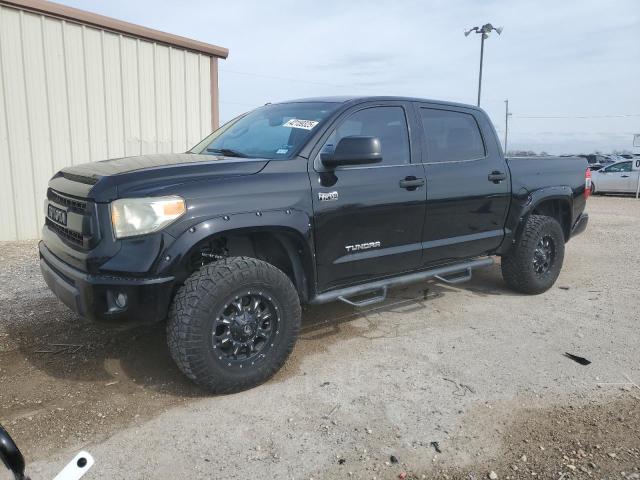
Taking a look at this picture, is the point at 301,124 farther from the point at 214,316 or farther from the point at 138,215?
the point at 214,316

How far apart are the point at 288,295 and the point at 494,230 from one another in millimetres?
2500

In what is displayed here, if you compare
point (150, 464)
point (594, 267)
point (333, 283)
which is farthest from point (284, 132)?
point (594, 267)

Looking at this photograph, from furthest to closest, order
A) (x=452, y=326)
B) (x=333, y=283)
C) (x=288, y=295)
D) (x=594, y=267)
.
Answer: (x=594, y=267) < (x=452, y=326) < (x=333, y=283) < (x=288, y=295)

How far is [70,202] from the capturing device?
330 centimetres

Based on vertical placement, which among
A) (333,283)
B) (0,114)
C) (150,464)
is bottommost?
(150,464)

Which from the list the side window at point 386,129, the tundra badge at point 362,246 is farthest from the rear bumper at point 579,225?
the tundra badge at point 362,246

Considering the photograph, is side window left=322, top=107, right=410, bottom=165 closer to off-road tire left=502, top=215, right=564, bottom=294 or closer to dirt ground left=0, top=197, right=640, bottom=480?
dirt ground left=0, top=197, right=640, bottom=480

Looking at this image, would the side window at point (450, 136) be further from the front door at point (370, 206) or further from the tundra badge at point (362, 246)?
the tundra badge at point (362, 246)

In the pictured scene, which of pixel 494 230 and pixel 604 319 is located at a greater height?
pixel 494 230

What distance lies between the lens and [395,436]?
290 cm

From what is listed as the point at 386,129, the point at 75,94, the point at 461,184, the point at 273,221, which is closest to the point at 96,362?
the point at 273,221

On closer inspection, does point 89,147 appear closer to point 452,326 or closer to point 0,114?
point 0,114

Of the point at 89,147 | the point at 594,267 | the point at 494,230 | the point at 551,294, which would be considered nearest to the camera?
the point at 494,230

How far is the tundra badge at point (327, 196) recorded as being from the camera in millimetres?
3668
